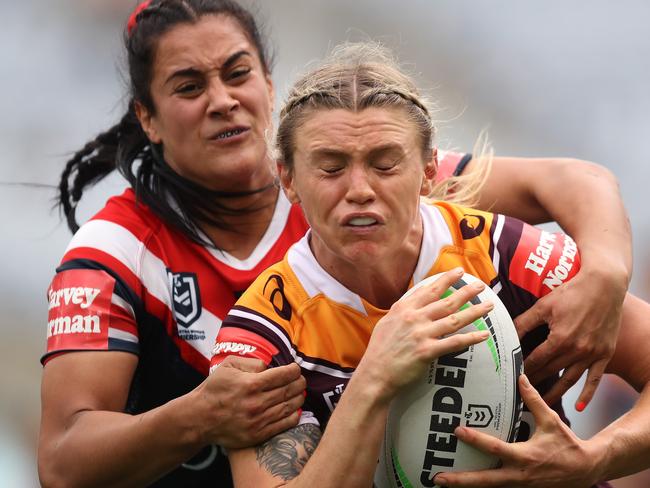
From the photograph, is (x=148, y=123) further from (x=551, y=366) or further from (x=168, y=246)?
(x=551, y=366)

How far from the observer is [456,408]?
2572 mm

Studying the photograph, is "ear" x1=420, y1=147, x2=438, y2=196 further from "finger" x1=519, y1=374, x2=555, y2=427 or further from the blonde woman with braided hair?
"finger" x1=519, y1=374, x2=555, y2=427

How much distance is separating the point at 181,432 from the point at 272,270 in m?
0.49

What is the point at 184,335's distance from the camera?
3459 mm

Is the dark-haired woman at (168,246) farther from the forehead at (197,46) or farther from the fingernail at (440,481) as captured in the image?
the fingernail at (440,481)

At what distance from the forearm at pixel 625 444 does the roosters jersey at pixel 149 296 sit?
4.14ft

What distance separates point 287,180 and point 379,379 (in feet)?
2.20

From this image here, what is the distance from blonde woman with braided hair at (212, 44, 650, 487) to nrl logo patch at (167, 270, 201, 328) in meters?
0.61

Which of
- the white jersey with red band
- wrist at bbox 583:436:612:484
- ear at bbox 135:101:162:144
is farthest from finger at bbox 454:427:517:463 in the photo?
ear at bbox 135:101:162:144

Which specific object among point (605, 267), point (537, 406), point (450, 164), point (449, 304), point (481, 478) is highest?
point (450, 164)

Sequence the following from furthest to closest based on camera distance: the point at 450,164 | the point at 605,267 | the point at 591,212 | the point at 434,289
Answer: the point at 450,164
the point at 591,212
the point at 605,267
the point at 434,289

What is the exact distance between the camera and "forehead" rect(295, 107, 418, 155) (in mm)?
2682

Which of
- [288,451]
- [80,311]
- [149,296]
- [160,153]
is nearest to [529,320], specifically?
[288,451]

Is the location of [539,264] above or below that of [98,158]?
below
